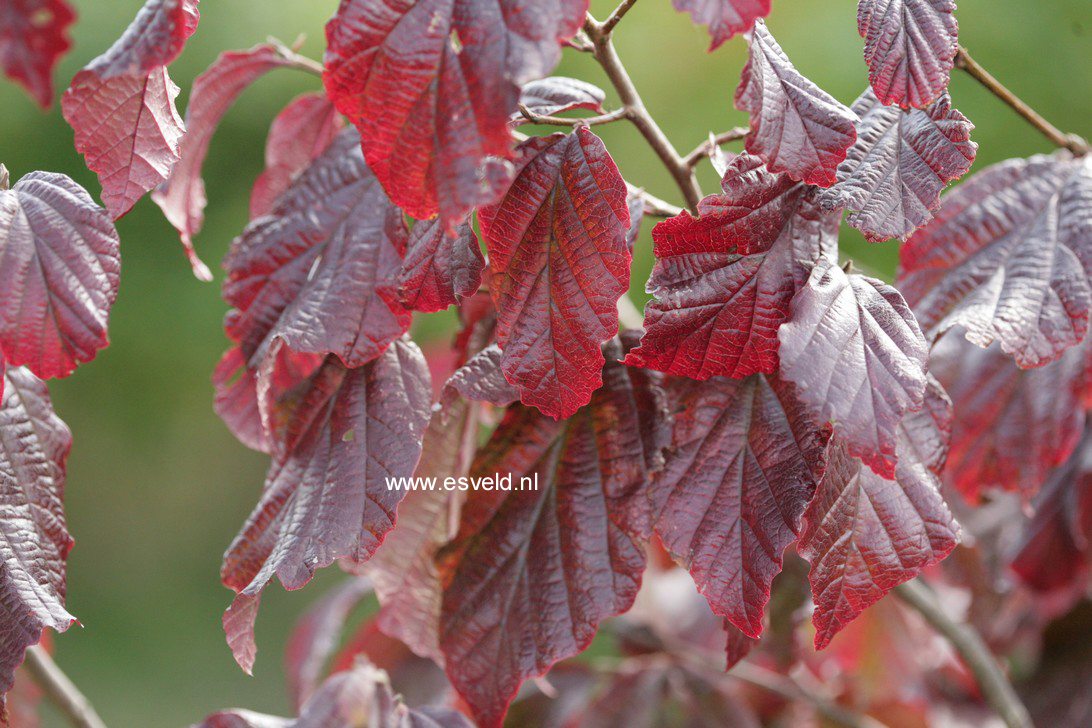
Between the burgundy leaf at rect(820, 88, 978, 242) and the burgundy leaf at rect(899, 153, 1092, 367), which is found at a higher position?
the burgundy leaf at rect(820, 88, 978, 242)

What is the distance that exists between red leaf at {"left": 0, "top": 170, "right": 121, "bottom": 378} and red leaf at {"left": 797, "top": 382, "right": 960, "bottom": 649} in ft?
1.45

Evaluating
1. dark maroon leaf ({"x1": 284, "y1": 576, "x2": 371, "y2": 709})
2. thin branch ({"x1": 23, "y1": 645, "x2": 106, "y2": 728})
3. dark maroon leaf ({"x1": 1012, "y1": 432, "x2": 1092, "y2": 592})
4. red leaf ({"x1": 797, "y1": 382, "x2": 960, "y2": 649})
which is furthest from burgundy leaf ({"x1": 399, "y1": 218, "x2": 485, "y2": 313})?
dark maroon leaf ({"x1": 1012, "y1": 432, "x2": 1092, "y2": 592})

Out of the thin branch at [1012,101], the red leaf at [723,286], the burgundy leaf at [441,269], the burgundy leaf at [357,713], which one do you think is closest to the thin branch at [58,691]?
A: the burgundy leaf at [357,713]

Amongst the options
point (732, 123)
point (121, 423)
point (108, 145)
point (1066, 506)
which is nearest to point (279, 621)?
point (121, 423)

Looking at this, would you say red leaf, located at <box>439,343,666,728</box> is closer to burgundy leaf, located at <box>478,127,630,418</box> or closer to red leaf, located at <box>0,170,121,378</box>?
burgundy leaf, located at <box>478,127,630,418</box>

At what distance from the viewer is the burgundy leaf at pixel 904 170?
1.89 ft

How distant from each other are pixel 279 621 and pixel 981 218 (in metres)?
2.71

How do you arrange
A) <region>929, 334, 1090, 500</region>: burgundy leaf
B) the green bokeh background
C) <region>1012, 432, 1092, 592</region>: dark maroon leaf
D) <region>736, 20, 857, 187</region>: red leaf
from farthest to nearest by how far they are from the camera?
1. the green bokeh background
2. <region>1012, 432, 1092, 592</region>: dark maroon leaf
3. <region>929, 334, 1090, 500</region>: burgundy leaf
4. <region>736, 20, 857, 187</region>: red leaf

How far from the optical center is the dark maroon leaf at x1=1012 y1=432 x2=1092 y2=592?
111cm

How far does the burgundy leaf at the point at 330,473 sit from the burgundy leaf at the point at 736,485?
7.0 inches

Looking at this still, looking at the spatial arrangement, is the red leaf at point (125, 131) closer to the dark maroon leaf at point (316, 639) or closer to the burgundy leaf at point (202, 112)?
the burgundy leaf at point (202, 112)

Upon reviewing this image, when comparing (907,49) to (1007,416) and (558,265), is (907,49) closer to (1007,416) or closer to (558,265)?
(558,265)

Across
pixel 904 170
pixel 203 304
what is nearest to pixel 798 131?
pixel 904 170

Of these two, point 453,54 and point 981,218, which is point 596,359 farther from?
point 981,218
